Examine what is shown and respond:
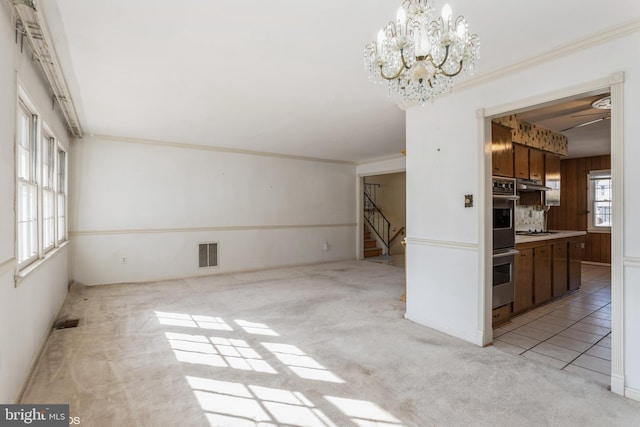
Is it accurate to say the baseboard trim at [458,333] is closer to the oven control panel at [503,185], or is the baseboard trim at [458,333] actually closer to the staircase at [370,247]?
the oven control panel at [503,185]

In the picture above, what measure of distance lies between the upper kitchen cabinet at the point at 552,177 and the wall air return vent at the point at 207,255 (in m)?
5.87

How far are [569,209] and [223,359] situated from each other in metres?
8.55

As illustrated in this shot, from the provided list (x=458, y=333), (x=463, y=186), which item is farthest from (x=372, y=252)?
(x=463, y=186)

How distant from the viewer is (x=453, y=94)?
3.36 m

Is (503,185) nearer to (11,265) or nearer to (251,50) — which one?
(251,50)

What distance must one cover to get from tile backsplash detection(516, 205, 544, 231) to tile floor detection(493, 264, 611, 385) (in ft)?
3.94

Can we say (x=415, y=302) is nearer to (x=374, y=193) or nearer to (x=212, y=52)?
(x=212, y=52)

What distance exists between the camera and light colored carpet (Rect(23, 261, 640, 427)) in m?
2.04

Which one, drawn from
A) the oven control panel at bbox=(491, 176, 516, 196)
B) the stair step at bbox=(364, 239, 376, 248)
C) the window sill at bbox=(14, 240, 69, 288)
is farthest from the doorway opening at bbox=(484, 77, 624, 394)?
the stair step at bbox=(364, 239, 376, 248)

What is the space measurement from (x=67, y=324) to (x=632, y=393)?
5126 millimetres

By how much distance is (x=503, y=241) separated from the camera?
11.8 feet

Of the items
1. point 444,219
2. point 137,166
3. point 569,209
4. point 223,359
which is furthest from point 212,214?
point 569,209

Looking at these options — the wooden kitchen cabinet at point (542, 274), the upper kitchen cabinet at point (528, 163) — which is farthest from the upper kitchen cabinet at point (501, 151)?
the wooden kitchen cabinet at point (542, 274)

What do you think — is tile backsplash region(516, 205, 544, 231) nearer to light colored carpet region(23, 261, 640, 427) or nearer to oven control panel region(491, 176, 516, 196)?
oven control panel region(491, 176, 516, 196)
